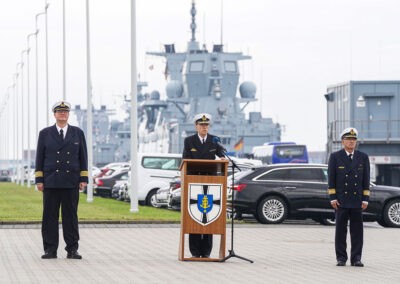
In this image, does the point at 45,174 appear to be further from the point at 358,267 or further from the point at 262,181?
the point at 262,181

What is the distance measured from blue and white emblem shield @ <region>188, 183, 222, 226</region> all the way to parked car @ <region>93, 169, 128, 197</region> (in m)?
32.8

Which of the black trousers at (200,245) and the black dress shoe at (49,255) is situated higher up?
the black trousers at (200,245)

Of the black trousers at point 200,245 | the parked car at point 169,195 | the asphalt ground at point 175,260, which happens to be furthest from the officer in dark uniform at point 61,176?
the parked car at point 169,195

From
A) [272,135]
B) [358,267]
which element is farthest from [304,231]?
[272,135]

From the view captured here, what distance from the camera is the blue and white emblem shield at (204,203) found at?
1477cm

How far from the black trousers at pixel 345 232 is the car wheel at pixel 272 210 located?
1122 centimetres

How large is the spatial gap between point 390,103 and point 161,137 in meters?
63.1

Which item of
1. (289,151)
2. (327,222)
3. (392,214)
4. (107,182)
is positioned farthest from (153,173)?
(289,151)

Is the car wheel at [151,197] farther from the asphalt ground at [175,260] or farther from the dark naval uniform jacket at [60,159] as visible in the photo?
the dark naval uniform jacket at [60,159]

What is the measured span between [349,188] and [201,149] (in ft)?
6.13

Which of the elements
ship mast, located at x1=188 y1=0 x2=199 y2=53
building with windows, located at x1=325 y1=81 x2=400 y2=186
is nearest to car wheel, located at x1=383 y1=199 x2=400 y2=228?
building with windows, located at x1=325 y1=81 x2=400 y2=186

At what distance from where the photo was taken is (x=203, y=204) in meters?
14.8

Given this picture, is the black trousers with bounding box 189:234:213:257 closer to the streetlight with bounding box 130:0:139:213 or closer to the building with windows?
the streetlight with bounding box 130:0:139:213

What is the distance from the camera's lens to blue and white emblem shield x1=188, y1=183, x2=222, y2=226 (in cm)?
1477
